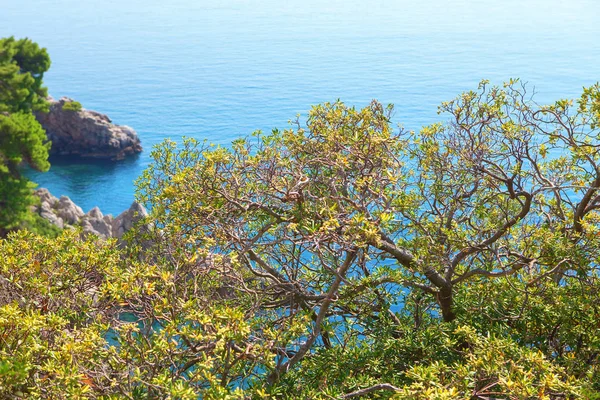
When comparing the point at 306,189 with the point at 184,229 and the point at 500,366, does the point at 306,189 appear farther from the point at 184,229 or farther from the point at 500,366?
the point at 500,366

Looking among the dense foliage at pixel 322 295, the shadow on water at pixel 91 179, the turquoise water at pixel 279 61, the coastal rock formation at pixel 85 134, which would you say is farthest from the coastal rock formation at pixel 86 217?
the dense foliage at pixel 322 295

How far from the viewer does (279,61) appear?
79.6m

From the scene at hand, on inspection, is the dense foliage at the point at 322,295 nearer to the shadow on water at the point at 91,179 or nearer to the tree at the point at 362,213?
the tree at the point at 362,213

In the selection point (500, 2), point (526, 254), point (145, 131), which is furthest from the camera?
point (500, 2)

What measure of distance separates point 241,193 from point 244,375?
9.55 ft

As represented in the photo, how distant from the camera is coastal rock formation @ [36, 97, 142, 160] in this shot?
56375 mm

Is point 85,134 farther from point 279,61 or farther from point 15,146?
point 279,61

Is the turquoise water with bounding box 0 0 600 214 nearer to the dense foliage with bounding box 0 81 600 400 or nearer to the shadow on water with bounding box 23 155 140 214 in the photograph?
the shadow on water with bounding box 23 155 140 214

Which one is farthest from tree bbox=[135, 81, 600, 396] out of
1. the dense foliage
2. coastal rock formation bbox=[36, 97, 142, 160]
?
coastal rock formation bbox=[36, 97, 142, 160]

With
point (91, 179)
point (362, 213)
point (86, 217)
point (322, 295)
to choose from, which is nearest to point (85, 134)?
point (91, 179)

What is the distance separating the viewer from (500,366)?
6477mm

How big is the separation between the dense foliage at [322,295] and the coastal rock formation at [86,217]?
2682 centimetres

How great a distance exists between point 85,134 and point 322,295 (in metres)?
53.0

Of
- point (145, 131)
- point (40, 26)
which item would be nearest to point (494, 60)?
point (145, 131)
